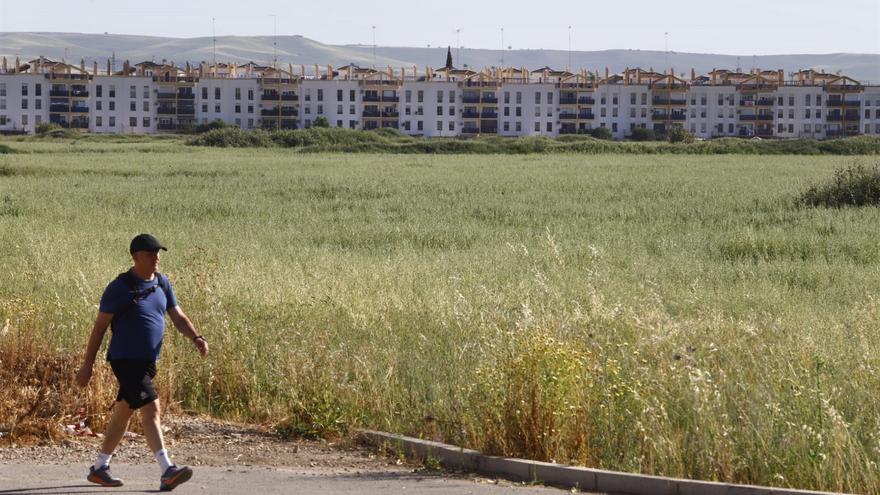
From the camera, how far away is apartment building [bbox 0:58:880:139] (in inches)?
6447

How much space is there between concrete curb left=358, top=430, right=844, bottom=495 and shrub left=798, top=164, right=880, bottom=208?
1111 inches

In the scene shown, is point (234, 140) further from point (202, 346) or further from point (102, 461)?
point (102, 461)

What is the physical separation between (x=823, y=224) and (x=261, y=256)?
1387 centimetres

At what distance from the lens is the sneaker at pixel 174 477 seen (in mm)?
8484

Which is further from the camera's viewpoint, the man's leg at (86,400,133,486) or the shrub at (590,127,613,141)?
the shrub at (590,127,613,141)

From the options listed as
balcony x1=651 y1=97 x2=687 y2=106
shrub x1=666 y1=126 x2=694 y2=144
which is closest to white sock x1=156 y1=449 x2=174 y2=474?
shrub x1=666 y1=126 x2=694 y2=144

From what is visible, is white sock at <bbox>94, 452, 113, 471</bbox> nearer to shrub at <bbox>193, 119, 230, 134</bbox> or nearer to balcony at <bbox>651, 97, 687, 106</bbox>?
shrub at <bbox>193, 119, 230, 134</bbox>

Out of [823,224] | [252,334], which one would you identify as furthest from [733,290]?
[823,224]

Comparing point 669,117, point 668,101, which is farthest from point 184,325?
point 668,101

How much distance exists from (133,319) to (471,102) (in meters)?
163

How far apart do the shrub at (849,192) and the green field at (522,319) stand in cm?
84

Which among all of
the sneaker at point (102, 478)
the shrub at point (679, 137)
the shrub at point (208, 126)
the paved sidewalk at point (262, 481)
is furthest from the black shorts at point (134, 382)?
the shrub at point (208, 126)

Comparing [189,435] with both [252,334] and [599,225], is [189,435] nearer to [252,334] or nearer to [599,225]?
[252,334]

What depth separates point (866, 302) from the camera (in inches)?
666
